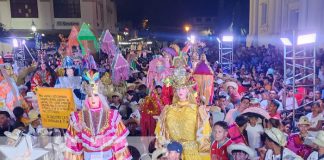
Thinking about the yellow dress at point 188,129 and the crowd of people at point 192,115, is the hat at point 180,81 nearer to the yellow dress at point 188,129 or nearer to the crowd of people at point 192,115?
the crowd of people at point 192,115

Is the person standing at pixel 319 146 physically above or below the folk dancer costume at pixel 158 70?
below

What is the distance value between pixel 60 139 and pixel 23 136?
106 centimetres

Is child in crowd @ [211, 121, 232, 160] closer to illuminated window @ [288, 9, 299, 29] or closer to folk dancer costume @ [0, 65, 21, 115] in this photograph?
folk dancer costume @ [0, 65, 21, 115]

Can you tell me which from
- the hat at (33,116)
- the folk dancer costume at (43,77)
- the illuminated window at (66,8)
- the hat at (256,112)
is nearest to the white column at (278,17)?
the folk dancer costume at (43,77)

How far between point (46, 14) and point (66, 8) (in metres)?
Answer: 1.87

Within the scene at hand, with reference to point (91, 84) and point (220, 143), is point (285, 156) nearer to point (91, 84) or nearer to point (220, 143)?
point (220, 143)

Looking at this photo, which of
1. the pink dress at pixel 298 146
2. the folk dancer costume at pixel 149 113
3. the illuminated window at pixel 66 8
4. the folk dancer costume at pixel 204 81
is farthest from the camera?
the illuminated window at pixel 66 8

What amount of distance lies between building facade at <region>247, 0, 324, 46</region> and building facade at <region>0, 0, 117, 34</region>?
14767mm

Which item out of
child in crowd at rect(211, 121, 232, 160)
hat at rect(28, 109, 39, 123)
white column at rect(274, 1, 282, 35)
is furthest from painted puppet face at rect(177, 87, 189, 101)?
white column at rect(274, 1, 282, 35)

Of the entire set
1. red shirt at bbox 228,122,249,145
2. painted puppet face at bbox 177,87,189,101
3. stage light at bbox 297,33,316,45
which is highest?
stage light at bbox 297,33,316,45

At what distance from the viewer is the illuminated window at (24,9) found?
32281mm

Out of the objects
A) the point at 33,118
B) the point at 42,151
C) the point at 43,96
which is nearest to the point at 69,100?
the point at 43,96

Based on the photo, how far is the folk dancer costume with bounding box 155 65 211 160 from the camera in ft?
16.6

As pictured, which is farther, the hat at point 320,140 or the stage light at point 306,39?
the stage light at point 306,39
